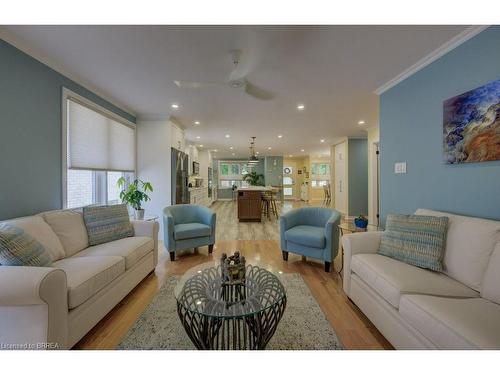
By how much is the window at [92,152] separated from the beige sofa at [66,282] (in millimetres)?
786

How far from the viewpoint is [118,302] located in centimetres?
212

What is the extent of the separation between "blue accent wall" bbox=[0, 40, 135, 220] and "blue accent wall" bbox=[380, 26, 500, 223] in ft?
14.0

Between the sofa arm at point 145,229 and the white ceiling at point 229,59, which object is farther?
the sofa arm at point 145,229

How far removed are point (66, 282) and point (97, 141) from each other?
8.51 feet

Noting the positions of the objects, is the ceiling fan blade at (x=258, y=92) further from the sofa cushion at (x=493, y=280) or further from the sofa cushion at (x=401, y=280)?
the sofa cushion at (x=493, y=280)

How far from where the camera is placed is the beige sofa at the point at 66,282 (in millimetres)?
1236

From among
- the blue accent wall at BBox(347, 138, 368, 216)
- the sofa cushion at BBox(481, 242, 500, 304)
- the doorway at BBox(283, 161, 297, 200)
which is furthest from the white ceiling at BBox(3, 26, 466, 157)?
the doorway at BBox(283, 161, 297, 200)

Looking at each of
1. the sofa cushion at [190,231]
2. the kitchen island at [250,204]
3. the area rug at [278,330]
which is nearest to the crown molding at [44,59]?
the sofa cushion at [190,231]

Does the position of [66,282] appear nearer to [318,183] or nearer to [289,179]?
[289,179]

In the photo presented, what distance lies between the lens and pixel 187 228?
348 centimetres

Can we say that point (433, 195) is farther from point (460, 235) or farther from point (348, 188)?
point (348, 188)

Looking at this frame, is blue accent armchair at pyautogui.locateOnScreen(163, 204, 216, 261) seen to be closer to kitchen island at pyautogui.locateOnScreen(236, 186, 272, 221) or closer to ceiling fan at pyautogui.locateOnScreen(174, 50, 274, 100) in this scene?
ceiling fan at pyautogui.locateOnScreen(174, 50, 274, 100)

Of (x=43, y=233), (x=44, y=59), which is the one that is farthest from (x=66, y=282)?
(x=44, y=59)

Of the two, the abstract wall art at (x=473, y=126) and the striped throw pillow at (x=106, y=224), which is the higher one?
the abstract wall art at (x=473, y=126)
